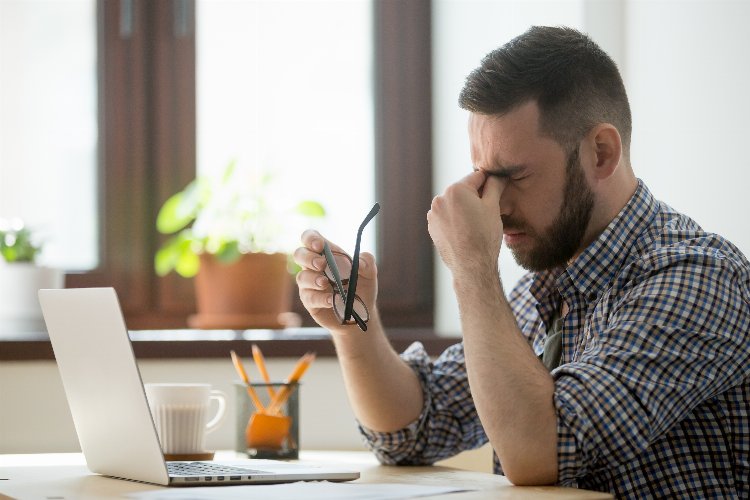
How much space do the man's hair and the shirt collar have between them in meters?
0.13

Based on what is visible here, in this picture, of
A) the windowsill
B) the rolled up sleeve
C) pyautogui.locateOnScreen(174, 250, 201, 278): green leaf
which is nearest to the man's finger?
the rolled up sleeve

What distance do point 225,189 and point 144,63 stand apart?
394mm

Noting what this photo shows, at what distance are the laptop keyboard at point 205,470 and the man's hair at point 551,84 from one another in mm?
627

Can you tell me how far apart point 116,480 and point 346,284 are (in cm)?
47

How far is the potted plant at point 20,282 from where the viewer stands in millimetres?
2467

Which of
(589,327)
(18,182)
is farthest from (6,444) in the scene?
(589,327)

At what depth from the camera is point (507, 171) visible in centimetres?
154

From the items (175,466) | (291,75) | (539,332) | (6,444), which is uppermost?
(291,75)

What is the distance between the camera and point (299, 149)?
9.16 ft

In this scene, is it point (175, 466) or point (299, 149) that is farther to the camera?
point (299, 149)

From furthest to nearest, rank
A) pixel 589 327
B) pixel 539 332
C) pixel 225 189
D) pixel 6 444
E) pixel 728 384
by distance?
1. pixel 225 189
2. pixel 6 444
3. pixel 539 332
4. pixel 589 327
5. pixel 728 384

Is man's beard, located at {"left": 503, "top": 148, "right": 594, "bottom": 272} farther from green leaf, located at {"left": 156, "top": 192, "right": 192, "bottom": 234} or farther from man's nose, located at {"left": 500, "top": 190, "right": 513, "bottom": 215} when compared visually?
green leaf, located at {"left": 156, "top": 192, "right": 192, "bottom": 234}

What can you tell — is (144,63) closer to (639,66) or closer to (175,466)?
(639,66)

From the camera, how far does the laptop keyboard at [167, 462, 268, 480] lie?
128 cm
